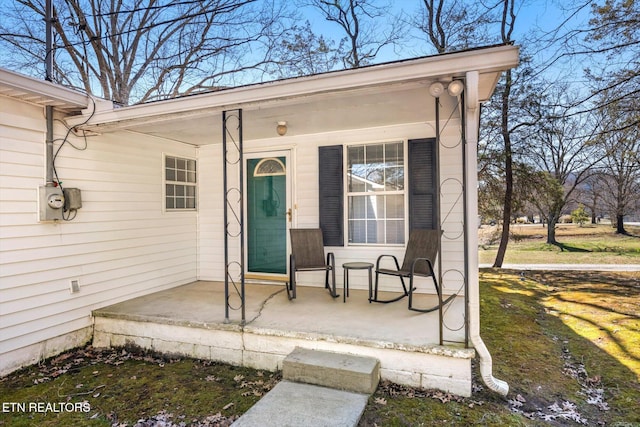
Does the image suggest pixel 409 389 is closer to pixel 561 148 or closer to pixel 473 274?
pixel 473 274

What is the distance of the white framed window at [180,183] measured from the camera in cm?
507

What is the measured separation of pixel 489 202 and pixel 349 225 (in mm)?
6140

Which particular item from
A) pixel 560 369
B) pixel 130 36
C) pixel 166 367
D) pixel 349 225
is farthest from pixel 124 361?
pixel 130 36

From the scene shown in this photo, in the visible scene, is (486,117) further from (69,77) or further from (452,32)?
(69,77)

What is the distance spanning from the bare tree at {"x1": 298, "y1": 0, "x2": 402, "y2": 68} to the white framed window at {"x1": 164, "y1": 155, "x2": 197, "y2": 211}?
23.6ft

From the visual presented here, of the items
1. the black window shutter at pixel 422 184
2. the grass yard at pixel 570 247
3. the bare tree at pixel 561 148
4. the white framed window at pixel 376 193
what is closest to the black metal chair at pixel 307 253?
the white framed window at pixel 376 193

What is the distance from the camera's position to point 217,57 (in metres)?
10.4

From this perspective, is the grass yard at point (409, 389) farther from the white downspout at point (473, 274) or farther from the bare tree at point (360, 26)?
the bare tree at point (360, 26)

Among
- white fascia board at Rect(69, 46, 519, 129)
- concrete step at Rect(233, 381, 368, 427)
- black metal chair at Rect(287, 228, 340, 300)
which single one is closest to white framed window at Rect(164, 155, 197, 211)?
white fascia board at Rect(69, 46, 519, 129)

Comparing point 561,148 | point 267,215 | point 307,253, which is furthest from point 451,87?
point 561,148

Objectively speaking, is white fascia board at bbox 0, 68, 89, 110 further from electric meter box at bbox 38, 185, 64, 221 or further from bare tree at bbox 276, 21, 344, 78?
bare tree at bbox 276, 21, 344, 78

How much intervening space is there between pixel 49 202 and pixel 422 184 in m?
4.02

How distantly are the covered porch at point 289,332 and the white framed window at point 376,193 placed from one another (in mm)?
837

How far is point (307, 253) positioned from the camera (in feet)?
14.7
